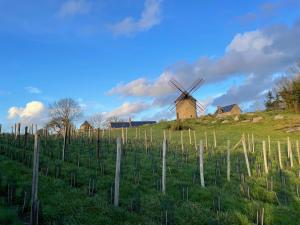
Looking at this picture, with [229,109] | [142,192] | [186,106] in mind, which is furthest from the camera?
[229,109]

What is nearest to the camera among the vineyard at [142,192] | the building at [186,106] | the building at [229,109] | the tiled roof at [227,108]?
the vineyard at [142,192]

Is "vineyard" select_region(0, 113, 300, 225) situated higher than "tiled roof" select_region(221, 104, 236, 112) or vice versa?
"tiled roof" select_region(221, 104, 236, 112)

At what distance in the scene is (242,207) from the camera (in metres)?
12.7

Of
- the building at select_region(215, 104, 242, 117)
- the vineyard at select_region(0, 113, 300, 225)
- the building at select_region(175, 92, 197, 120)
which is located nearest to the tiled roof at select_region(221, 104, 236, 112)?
the building at select_region(215, 104, 242, 117)

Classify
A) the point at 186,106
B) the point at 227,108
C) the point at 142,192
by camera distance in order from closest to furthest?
the point at 142,192, the point at 186,106, the point at 227,108

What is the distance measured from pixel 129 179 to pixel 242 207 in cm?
489

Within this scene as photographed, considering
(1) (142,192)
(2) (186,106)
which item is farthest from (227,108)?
(1) (142,192)

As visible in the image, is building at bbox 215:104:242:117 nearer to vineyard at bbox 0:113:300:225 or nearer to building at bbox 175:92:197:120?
building at bbox 175:92:197:120

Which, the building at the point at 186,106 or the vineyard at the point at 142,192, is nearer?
the vineyard at the point at 142,192

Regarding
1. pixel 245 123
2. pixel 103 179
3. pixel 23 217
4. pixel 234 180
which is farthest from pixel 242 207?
pixel 245 123

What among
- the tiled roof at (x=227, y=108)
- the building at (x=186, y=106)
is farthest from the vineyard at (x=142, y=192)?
the tiled roof at (x=227, y=108)

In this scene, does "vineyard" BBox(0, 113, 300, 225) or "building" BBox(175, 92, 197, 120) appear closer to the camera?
"vineyard" BBox(0, 113, 300, 225)

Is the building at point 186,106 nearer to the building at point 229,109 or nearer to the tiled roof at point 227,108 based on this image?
the building at point 229,109

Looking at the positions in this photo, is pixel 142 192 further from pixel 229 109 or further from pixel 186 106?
pixel 229 109
